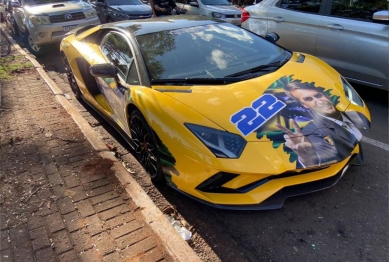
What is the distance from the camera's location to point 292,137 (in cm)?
244

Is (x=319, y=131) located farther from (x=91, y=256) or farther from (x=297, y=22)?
(x=297, y=22)

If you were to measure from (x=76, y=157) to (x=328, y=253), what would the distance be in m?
2.58

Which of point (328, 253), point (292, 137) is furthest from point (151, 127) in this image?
point (328, 253)

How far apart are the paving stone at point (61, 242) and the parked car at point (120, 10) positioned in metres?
8.70

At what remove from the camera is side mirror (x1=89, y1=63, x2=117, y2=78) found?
3.33m

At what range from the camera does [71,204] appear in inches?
112

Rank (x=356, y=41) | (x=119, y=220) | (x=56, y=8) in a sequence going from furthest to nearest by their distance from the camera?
(x=56, y=8) → (x=356, y=41) → (x=119, y=220)

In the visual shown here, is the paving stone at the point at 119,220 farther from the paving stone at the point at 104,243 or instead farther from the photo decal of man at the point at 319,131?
the photo decal of man at the point at 319,131

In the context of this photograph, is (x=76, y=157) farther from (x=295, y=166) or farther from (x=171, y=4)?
(x=171, y=4)

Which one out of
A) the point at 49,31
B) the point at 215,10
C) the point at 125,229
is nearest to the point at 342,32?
the point at 125,229

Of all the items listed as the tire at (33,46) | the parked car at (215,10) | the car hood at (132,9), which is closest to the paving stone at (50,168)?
the tire at (33,46)

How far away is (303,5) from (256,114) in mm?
3462

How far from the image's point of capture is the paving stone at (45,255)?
2.31m

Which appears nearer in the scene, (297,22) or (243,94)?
(243,94)
